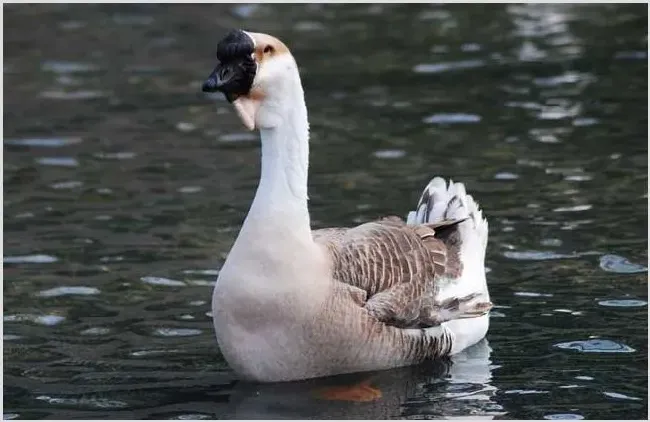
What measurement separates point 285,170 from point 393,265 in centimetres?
121

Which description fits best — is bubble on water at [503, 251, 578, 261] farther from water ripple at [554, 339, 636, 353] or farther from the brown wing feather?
water ripple at [554, 339, 636, 353]

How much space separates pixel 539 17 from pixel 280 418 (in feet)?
52.1

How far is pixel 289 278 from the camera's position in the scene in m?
9.49

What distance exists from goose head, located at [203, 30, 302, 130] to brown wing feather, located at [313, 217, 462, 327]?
1.13 metres

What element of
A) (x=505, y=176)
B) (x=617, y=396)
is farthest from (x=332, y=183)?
(x=617, y=396)

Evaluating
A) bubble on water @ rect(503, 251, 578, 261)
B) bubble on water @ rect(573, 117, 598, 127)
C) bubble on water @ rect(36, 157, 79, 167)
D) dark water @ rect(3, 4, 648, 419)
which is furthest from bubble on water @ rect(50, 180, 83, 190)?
bubble on water @ rect(573, 117, 598, 127)

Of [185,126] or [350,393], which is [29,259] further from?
[185,126]

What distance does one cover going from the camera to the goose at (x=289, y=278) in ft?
30.9

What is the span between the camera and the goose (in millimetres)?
9422

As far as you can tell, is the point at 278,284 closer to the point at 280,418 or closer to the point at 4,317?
the point at 280,418

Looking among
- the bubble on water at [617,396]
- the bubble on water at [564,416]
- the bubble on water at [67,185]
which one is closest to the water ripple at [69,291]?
the bubble on water at [67,185]

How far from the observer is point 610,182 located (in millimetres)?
14766

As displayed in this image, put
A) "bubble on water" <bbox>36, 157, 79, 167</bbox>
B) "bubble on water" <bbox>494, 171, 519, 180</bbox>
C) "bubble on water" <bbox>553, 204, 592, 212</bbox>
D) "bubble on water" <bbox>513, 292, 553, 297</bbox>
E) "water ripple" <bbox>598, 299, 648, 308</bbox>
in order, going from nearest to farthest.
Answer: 1. "water ripple" <bbox>598, 299, 648, 308</bbox>
2. "bubble on water" <bbox>513, 292, 553, 297</bbox>
3. "bubble on water" <bbox>553, 204, 592, 212</bbox>
4. "bubble on water" <bbox>494, 171, 519, 180</bbox>
5. "bubble on water" <bbox>36, 157, 79, 167</bbox>

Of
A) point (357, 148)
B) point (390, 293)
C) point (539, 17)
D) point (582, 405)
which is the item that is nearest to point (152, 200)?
point (357, 148)
